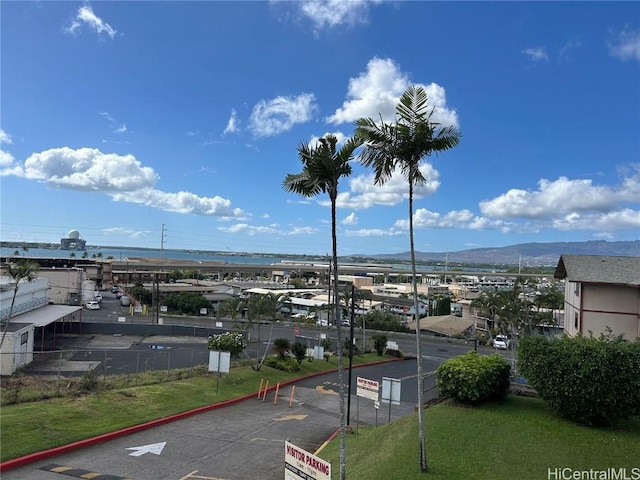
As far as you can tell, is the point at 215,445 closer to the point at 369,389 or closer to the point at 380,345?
the point at 369,389

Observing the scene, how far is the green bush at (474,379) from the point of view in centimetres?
1436

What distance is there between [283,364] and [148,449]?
18.3 m

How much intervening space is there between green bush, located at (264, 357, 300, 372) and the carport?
1895 cm

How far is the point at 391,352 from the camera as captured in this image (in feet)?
153

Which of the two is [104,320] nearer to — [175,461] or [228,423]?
[228,423]

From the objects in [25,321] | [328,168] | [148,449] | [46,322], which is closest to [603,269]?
[328,168]

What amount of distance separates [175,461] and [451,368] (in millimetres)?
9019

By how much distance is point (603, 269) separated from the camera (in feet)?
69.1

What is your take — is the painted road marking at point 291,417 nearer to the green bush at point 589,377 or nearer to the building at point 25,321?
the green bush at point 589,377

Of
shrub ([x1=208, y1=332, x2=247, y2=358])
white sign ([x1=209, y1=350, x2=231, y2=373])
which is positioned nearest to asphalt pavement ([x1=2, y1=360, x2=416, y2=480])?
white sign ([x1=209, y1=350, x2=231, y2=373])

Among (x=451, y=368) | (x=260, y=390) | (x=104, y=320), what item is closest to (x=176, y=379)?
(x=260, y=390)

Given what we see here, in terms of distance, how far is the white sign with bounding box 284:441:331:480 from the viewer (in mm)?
7430

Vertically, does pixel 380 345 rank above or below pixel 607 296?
below

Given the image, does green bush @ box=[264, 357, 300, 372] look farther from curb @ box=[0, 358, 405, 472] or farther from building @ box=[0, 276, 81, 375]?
building @ box=[0, 276, 81, 375]
